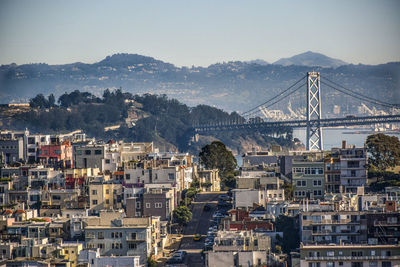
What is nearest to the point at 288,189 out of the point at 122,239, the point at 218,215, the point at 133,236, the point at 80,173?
the point at 218,215

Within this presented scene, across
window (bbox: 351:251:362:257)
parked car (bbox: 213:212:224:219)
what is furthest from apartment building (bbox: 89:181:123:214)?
window (bbox: 351:251:362:257)

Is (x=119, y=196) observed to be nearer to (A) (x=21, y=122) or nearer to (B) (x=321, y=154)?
(B) (x=321, y=154)

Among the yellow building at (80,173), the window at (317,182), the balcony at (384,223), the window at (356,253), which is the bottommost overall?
the window at (356,253)

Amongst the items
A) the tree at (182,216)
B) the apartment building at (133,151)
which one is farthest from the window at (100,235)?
the apartment building at (133,151)

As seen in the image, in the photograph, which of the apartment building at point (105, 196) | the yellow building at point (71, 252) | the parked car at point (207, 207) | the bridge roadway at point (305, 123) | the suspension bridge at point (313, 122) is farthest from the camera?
the bridge roadway at point (305, 123)

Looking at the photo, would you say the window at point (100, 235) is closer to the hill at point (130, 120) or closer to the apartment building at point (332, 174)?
the apartment building at point (332, 174)

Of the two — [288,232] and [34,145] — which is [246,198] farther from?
[34,145]
